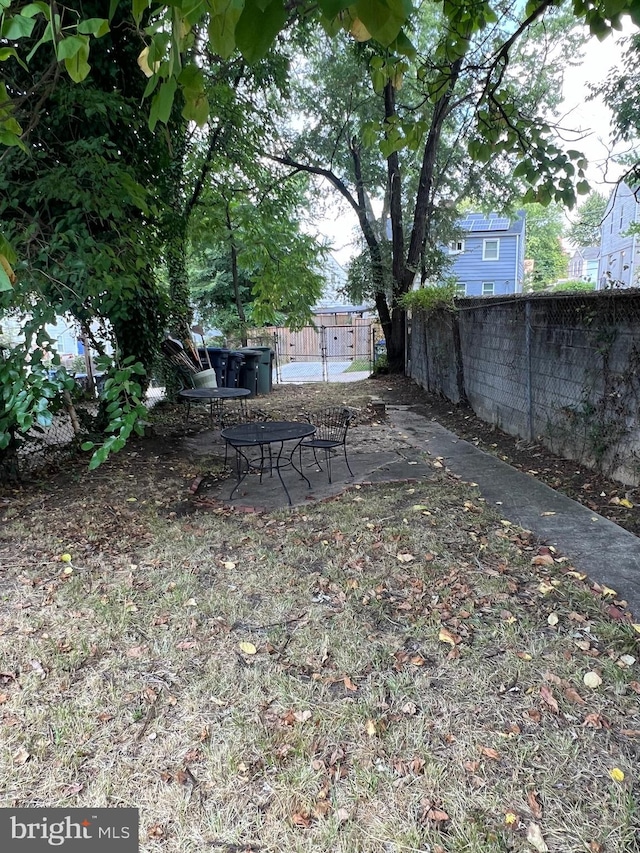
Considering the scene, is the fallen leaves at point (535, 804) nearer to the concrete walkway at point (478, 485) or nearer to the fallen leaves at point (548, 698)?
the fallen leaves at point (548, 698)

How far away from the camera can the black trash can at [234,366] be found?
1234 cm

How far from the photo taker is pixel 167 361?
33.4 ft

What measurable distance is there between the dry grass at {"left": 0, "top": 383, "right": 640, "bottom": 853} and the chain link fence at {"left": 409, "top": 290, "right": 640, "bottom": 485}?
169 cm

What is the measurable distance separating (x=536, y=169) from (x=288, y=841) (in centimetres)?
350

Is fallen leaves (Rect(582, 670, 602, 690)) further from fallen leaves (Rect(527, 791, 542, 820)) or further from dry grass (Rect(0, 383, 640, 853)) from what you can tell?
fallen leaves (Rect(527, 791, 542, 820))

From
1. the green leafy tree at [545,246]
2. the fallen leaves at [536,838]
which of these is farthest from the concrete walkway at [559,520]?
the green leafy tree at [545,246]

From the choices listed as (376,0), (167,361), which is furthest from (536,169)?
(167,361)

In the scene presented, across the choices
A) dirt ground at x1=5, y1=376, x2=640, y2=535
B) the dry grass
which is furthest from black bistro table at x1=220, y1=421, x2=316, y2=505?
the dry grass

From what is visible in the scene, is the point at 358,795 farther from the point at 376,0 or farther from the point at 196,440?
the point at 196,440

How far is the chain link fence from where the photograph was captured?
4.54 m

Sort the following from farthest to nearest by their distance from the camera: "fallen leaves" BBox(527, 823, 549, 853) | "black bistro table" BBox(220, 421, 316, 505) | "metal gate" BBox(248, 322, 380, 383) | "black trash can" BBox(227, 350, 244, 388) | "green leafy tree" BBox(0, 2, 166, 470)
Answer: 1. "metal gate" BBox(248, 322, 380, 383)
2. "black trash can" BBox(227, 350, 244, 388)
3. "black bistro table" BBox(220, 421, 316, 505)
4. "green leafy tree" BBox(0, 2, 166, 470)
5. "fallen leaves" BBox(527, 823, 549, 853)

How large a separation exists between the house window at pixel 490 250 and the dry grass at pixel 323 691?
2447 cm

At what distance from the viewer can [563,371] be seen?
547 centimetres

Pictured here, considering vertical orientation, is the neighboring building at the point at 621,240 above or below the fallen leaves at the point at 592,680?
above
